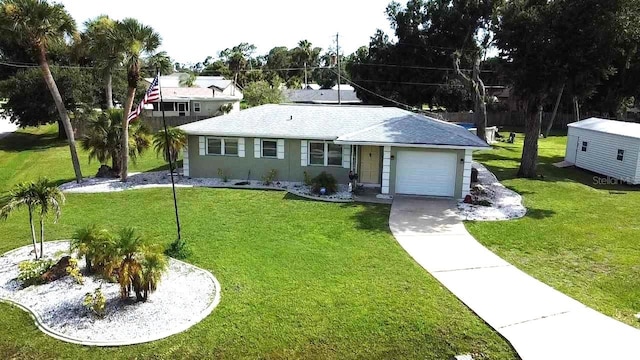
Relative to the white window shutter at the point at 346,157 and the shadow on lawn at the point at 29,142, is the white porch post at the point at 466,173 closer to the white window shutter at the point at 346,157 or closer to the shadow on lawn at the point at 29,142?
the white window shutter at the point at 346,157

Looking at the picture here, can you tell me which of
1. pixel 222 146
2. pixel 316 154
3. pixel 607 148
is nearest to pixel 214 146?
pixel 222 146

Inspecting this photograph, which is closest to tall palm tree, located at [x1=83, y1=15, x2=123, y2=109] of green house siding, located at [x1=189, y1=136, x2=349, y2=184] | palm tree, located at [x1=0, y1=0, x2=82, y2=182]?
palm tree, located at [x1=0, y1=0, x2=82, y2=182]

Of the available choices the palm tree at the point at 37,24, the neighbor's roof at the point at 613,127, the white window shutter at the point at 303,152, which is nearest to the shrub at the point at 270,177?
the white window shutter at the point at 303,152

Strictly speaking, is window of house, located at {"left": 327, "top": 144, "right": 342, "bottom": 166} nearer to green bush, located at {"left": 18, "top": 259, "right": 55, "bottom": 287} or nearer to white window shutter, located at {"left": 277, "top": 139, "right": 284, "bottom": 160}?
white window shutter, located at {"left": 277, "top": 139, "right": 284, "bottom": 160}

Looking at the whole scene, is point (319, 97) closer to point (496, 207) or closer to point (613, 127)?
point (613, 127)

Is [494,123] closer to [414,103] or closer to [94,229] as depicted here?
[414,103]

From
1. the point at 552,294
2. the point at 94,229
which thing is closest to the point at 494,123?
the point at 552,294
